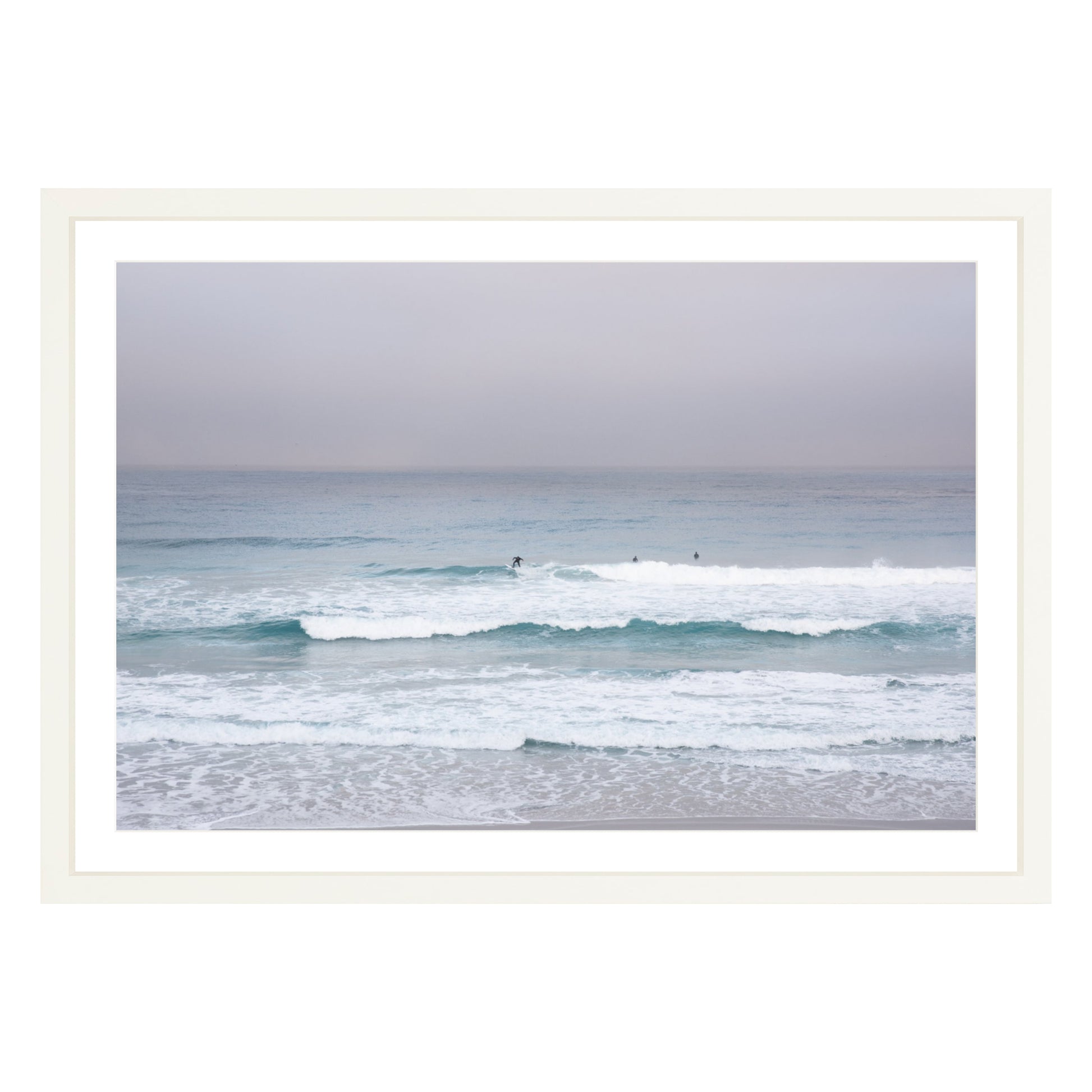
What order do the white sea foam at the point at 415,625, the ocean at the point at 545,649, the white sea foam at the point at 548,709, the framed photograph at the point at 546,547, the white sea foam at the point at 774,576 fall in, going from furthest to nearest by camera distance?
the white sea foam at the point at 774,576 → the white sea foam at the point at 415,625 → the white sea foam at the point at 548,709 → the ocean at the point at 545,649 → the framed photograph at the point at 546,547

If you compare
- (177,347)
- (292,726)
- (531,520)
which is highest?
(177,347)

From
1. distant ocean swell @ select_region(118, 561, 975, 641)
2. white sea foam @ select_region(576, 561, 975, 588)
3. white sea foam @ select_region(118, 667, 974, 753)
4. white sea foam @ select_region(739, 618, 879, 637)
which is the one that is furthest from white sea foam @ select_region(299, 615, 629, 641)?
white sea foam @ select_region(576, 561, 975, 588)

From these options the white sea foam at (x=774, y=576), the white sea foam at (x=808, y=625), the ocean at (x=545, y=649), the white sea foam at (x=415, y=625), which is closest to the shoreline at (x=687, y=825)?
the ocean at (x=545, y=649)

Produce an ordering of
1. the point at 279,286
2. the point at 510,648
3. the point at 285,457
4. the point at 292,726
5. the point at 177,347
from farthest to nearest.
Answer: the point at 285,457, the point at 279,286, the point at 177,347, the point at 510,648, the point at 292,726

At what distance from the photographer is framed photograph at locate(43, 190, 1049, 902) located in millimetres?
1850

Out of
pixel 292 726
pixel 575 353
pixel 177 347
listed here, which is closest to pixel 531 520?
pixel 575 353

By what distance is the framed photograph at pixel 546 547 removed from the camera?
6.07 ft

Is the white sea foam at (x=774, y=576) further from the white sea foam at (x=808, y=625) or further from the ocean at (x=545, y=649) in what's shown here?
the white sea foam at (x=808, y=625)

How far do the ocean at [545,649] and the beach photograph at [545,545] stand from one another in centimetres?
2

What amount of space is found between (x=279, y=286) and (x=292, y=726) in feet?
13.3
